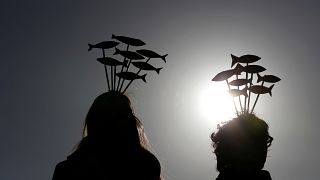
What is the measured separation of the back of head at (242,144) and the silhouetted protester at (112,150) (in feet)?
3.03

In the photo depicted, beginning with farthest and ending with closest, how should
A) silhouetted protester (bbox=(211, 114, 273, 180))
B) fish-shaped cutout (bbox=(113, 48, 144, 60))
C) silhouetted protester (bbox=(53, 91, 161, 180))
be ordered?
fish-shaped cutout (bbox=(113, 48, 144, 60)) < silhouetted protester (bbox=(211, 114, 273, 180)) < silhouetted protester (bbox=(53, 91, 161, 180))

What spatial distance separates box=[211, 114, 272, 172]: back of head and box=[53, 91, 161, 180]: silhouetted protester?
924 mm

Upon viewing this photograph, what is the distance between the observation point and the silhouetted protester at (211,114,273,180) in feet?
21.5

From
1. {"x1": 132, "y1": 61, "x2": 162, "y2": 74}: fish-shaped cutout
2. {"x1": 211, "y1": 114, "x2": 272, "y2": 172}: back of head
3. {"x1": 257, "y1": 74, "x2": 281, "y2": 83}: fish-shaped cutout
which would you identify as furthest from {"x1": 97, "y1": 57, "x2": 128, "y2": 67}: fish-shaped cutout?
{"x1": 257, "y1": 74, "x2": 281, "y2": 83}: fish-shaped cutout

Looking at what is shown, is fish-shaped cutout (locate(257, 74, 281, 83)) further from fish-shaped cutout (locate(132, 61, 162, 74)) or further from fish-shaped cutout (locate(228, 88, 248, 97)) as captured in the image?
fish-shaped cutout (locate(132, 61, 162, 74))

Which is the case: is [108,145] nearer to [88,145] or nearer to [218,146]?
[88,145]

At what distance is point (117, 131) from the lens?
638 centimetres

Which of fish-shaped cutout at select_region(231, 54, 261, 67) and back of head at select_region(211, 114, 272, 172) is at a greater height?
fish-shaped cutout at select_region(231, 54, 261, 67)

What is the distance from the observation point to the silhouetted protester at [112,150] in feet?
20.4

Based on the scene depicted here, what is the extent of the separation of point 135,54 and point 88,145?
2081 mm

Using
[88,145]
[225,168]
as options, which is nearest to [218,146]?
[225,168]

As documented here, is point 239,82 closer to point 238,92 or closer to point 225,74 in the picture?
point 238,92

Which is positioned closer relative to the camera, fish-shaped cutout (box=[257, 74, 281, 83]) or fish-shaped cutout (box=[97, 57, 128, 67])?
fish-shaped cutout (box=[97, 57, 128, 67])

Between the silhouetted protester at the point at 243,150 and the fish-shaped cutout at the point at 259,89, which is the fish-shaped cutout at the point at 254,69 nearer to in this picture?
the fish-shaped cutout at the point at 259,89
